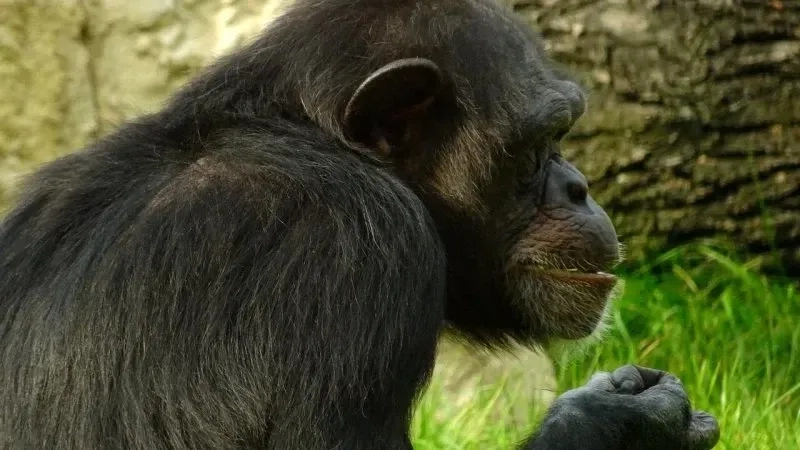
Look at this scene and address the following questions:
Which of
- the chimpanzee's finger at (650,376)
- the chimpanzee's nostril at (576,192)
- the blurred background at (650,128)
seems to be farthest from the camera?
the blurred background at (650,128)

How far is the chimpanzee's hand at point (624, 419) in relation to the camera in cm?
380

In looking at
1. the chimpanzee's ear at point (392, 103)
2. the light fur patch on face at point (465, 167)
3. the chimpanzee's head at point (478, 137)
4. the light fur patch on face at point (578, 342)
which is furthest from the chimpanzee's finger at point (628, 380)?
the chimpanzee's ear at point (392, 103)

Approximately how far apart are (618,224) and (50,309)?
4822 millimetres

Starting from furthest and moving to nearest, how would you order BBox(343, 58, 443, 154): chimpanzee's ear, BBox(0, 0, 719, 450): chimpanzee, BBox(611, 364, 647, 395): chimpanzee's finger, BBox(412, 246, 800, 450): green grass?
BBox(412, 246, 800, 450): green grass < BBox(611, 364, 647, 395): chimpanzee's finger < BBox(343, 58, 443, 154): chimpanzee's ear < BBox(0, 0, 719, 450): chimpanzee

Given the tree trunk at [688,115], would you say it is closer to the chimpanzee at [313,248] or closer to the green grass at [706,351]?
the green grass at [706,351]

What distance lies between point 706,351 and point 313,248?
149 inches

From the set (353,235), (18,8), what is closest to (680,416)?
(353,235)

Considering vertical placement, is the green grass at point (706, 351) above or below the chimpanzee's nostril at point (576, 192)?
below

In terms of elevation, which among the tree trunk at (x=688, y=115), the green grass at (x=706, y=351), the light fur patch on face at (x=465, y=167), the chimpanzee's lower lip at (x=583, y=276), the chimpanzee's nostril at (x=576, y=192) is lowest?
the green grass at (x=706, y=351)

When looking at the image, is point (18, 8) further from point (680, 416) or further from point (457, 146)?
point (680, 416)

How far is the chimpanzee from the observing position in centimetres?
323

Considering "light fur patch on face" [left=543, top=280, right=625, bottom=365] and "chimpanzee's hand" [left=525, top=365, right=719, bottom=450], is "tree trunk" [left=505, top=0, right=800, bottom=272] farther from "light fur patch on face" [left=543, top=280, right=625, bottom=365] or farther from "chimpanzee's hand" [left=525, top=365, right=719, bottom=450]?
"chimpanzee's hand" [left=525, top=365, right=719, bottom=450]

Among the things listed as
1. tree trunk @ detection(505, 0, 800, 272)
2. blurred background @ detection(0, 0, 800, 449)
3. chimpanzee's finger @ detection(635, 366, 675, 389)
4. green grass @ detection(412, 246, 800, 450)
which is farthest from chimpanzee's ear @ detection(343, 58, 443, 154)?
tree trunk @ detection(505, 0, 800, 272)

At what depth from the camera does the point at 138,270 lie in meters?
3.26
